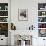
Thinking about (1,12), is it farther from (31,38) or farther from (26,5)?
(31,38)

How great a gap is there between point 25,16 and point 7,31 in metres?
1.27

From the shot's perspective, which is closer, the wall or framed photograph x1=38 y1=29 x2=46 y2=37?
→ the wall

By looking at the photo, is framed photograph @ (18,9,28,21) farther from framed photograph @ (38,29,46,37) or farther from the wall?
framed photograph @ (38,29,46,37)

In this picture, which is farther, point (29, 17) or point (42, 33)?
point (42, 33)

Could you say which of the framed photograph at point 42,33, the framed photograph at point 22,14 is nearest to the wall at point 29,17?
the framed photograph at point 22,14

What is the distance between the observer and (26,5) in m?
6.11

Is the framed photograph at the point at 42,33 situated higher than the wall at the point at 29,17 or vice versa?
the wall at the point at 29,17

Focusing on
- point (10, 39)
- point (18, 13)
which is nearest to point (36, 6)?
point (18, 13)

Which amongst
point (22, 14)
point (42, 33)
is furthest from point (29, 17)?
point (42, 33)

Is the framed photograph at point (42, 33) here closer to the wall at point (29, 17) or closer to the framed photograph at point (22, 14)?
the wall at point (29, 17)

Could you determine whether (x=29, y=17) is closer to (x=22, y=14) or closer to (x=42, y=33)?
(x=22, y=14)

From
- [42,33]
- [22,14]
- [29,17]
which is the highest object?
[22,14]

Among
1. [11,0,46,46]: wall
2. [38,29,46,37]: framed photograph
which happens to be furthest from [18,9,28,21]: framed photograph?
[38,29,46,37]: framed photograph

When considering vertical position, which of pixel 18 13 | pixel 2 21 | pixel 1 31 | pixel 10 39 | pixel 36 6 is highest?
pixel 36 6
